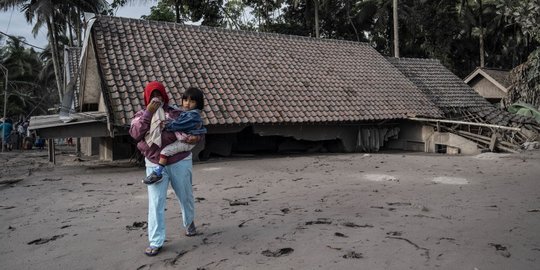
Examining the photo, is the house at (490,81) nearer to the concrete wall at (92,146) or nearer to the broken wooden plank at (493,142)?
the broken wooden plank at (493,142)

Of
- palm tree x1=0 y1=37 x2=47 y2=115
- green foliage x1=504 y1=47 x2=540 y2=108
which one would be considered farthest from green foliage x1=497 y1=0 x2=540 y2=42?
palm tree x1=0 y1=37 x2=47 y2=115

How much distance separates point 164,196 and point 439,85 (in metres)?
A: 15.6

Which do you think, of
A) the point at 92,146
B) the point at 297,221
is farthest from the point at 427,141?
the point at 92,146

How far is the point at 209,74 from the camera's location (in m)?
11.9

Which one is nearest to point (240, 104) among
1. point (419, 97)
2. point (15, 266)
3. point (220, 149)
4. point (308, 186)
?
point (220, 149)

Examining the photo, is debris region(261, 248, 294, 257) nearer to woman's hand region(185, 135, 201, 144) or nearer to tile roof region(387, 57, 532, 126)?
woman's hand region(185, 135, 201, 144)

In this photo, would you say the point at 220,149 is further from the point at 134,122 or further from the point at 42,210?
the point at 134,122

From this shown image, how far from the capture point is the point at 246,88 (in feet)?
39.3

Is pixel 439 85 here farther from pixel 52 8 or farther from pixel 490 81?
pixel 52 8

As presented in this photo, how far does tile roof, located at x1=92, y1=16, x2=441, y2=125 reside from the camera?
1075cm

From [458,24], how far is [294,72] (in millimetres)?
22731

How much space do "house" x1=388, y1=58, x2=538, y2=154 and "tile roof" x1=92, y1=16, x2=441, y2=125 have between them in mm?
1094

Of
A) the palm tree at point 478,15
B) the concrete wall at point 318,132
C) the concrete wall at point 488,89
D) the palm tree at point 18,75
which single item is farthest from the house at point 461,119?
the palm tree at point 18,75

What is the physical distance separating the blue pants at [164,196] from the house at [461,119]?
982 cm
